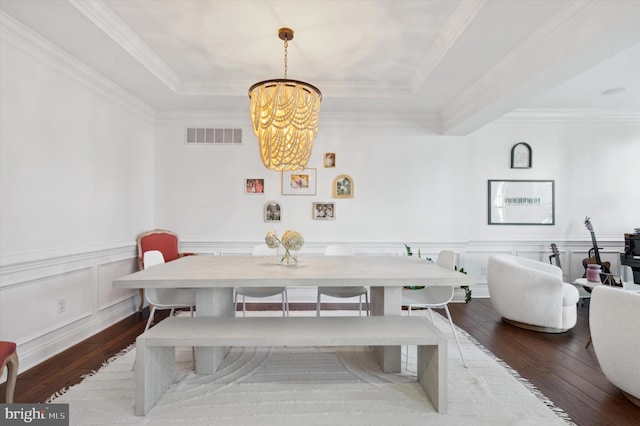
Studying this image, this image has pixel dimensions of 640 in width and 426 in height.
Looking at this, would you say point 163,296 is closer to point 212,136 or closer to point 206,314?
point 206,314

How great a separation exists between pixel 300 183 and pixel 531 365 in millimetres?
3286

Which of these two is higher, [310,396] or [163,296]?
[163,296]

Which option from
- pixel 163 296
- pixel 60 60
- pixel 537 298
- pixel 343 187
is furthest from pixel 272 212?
pixel 537 298

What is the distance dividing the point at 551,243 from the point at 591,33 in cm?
355

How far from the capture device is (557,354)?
288 centimetres

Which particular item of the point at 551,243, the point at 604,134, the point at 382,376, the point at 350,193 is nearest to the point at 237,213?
the point at 350,193

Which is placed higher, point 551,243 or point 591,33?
point 591,33

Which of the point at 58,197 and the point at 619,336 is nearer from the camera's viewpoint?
the point at 619,336

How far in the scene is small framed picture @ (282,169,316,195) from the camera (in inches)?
185

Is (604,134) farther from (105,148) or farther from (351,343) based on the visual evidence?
(105,148)

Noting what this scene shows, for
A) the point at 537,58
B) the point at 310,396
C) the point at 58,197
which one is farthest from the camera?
the point at 58,197

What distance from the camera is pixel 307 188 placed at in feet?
15.5

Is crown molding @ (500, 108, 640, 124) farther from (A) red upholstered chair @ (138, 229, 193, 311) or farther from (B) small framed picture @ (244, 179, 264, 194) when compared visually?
(A) red upholstered chair @ (138, 229, 193, 311)

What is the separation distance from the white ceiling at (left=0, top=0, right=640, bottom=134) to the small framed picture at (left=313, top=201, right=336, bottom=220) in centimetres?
138
